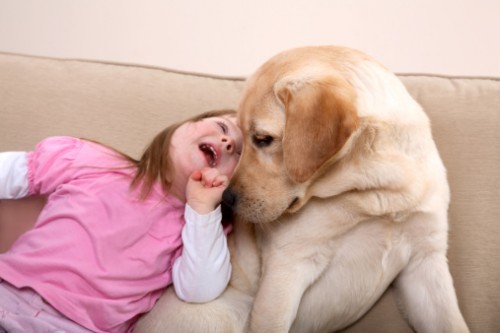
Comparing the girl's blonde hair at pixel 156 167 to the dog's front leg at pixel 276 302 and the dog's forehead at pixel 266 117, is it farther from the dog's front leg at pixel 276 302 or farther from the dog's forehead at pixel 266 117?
the dog's front leg at pixel 276 302

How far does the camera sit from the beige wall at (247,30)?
8.30 feet

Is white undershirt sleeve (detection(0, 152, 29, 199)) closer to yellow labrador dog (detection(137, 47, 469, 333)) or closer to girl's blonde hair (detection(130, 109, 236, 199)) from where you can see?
girl's blonde hair (detection(130, 109, 236, 199))

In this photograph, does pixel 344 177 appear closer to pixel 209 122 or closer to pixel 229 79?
pixel 209 122

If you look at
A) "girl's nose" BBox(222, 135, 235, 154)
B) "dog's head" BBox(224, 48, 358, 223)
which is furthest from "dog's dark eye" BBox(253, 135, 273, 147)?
"girl's nose" BBox(222, 135, 235, 154)

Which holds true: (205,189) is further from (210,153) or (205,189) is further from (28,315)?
(28,315)

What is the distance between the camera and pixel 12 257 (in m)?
1.54

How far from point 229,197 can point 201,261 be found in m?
0.22

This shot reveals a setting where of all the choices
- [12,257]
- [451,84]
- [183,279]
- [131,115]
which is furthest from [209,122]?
[451,84]

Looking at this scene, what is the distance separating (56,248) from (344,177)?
91cm

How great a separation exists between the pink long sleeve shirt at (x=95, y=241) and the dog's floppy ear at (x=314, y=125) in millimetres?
395

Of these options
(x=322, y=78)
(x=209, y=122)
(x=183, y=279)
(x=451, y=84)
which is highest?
(x=322, y=78)

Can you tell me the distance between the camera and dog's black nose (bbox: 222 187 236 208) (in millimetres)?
1529

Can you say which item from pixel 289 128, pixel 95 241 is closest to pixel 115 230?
pixel 95 241

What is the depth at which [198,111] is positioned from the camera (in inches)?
78.4
